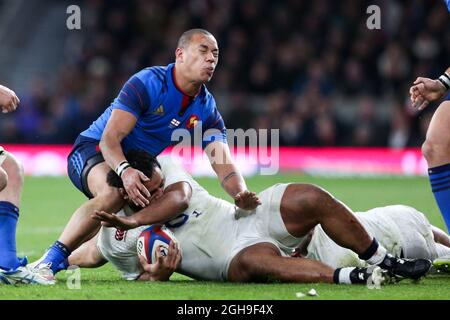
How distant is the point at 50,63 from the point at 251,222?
1491 centimetres

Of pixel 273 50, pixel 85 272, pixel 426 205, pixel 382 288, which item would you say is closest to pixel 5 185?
pixel 85 272

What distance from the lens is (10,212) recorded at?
20.5ft

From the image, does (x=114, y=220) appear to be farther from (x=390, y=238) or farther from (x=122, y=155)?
(x=390, y=238)

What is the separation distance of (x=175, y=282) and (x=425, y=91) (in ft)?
6.65

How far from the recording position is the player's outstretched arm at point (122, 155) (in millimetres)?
6086

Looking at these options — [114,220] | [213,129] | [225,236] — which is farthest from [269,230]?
[213,129]

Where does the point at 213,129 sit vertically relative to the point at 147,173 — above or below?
above

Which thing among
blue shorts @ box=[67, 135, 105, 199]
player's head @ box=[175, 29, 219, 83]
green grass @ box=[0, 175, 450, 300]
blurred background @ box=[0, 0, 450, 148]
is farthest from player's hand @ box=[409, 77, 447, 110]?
blurred background @ box=[0, 0, 450, 148]

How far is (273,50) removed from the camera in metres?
18.3

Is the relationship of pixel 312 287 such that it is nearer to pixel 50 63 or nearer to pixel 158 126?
pixel 158 126

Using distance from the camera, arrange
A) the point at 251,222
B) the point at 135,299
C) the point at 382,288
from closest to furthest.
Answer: the point at 135,299 → the point at 382,288 → the point at 251,222

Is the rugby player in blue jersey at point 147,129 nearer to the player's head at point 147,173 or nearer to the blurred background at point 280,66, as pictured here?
the player's head at point 147,173

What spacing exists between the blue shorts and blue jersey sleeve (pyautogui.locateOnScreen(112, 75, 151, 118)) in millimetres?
399

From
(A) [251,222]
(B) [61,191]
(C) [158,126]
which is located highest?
(C) [158,126]
